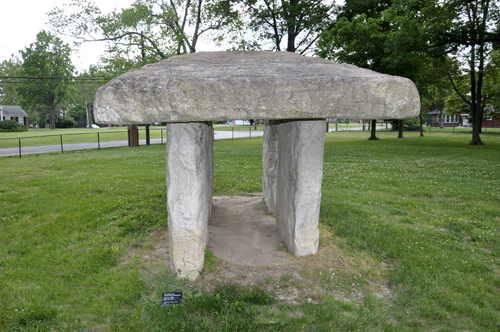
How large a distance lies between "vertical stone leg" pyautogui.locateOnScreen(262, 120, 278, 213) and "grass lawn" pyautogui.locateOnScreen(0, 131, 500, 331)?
1.25 m

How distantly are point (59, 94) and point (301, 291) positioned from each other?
6119cm

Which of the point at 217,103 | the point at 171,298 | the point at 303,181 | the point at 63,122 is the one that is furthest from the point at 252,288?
the point at 63,122

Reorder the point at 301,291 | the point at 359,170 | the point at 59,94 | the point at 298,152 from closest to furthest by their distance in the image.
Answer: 1. the point at 301,291
2. the point at 298,152
3. the point at 359,170
4. the point at 59,94

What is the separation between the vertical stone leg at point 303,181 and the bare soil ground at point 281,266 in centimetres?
25

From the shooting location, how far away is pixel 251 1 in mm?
22828

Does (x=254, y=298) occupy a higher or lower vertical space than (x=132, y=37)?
lower

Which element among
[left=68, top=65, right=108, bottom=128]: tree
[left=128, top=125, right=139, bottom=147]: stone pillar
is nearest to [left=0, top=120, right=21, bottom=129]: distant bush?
[left=68, top=65, right=108, bottom=128]: tree

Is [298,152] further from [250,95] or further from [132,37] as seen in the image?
[132,37]

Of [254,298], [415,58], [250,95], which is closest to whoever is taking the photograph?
[250,95]

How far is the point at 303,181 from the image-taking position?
477 cm

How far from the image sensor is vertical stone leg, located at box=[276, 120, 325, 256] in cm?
466

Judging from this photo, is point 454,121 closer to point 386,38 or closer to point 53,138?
point 386,38

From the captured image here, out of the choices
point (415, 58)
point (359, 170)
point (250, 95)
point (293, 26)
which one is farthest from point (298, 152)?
point (293, 26)

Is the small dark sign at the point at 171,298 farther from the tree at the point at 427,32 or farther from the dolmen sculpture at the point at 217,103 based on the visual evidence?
the tree at the point at 427,32
